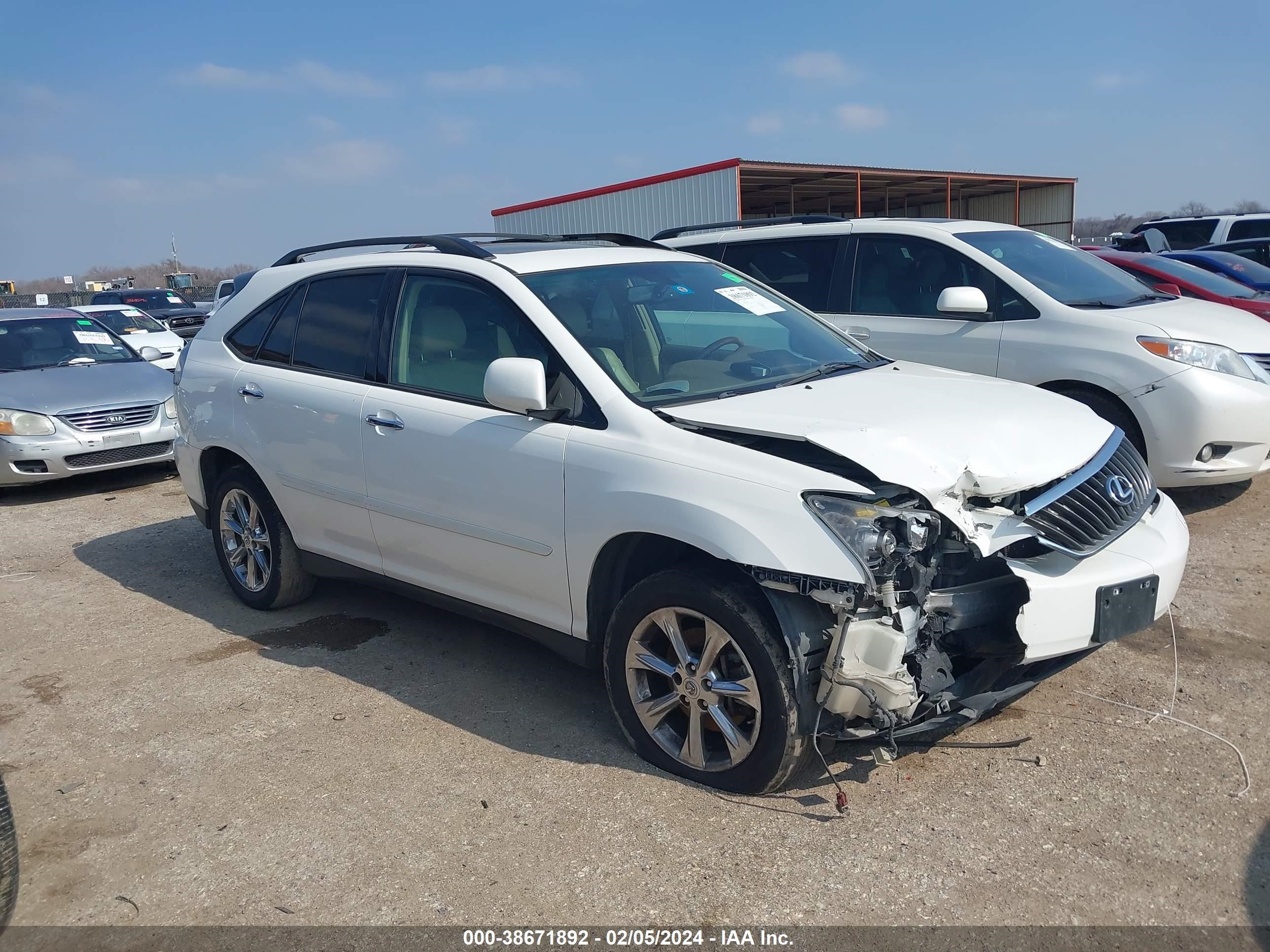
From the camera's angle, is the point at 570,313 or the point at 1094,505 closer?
the point at 1094,505

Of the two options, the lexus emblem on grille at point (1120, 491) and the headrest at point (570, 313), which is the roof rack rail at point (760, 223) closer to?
the headrest at point (570, 313)

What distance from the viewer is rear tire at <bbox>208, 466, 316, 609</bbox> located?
17.1ft

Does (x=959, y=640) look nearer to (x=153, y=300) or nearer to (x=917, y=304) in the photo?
(x=917, y=304)

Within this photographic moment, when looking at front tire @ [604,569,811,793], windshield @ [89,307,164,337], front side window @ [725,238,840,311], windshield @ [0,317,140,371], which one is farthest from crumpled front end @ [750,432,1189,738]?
windshield @ [89,307,164,337]

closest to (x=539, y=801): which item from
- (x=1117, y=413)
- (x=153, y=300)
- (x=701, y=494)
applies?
(x=701, y=494)

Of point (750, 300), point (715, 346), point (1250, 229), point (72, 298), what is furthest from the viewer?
point (72, 298)

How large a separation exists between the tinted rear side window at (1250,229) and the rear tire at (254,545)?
54.7ft

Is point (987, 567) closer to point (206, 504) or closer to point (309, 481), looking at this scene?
point (309, 481)

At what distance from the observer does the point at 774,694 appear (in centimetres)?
316

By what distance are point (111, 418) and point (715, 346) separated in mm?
6805

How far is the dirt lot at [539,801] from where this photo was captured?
9.56ft

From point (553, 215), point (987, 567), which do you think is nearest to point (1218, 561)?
point (987, 567)

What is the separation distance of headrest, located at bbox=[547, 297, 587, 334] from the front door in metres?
0.13

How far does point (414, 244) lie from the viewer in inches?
188
